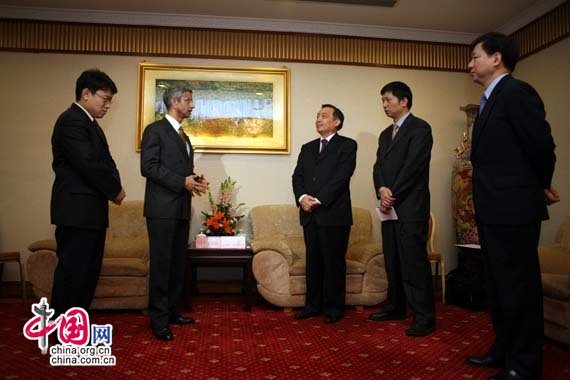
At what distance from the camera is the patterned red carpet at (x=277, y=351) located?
233 centimetres

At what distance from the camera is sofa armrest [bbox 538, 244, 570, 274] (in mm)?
3508

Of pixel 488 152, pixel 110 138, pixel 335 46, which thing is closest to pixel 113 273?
pixel 110 138

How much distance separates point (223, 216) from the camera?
4.28 meters

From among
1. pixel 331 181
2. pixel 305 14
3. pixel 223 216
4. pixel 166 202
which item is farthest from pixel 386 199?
pixel 305 14

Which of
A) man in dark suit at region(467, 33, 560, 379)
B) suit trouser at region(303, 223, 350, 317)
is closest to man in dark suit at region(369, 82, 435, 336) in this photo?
Result: suit trouser at region(303, 223, 350, 317)

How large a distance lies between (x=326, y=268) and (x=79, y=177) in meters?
1.87

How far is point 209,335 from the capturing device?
308 cm

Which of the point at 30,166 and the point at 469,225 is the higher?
→ the point at 30,166

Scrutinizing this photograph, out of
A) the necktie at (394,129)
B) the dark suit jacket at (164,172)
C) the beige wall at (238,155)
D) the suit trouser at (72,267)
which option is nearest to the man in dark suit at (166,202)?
the dark suit jacket at (164,172)

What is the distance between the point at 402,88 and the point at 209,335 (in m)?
Answer: 2.25

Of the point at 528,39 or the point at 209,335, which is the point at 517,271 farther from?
the point at 528,39

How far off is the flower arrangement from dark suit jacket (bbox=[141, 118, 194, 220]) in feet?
3.64

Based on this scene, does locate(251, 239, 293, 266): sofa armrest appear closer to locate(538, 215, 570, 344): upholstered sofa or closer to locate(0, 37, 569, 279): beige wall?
locate(0, 37, 569, 279): beige wall

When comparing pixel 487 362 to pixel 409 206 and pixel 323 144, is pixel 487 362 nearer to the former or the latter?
pixel 409 206
